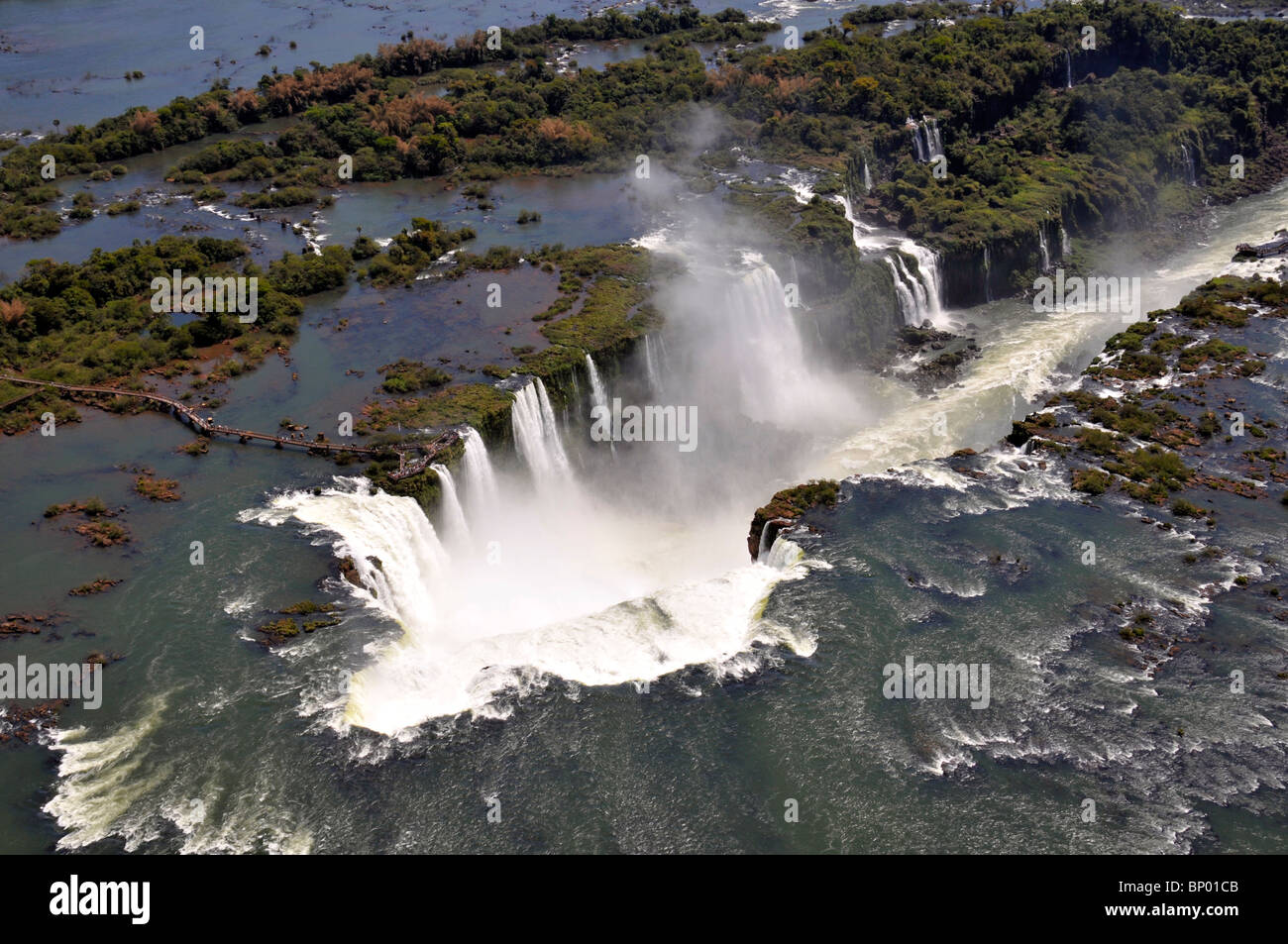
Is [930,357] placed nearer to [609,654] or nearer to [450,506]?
[450,506]

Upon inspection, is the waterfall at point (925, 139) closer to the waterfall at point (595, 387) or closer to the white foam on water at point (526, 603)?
the waterfall at point (595, 387)

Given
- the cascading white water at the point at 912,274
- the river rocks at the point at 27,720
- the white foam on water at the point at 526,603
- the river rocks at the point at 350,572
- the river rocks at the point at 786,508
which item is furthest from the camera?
the cascading white water at the point at 912,274

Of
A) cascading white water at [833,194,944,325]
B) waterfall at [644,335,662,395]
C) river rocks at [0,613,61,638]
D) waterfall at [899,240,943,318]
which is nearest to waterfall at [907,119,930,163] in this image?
cascading white water at [833,194,944,325]

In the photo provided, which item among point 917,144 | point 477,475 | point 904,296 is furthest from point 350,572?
point 917,144

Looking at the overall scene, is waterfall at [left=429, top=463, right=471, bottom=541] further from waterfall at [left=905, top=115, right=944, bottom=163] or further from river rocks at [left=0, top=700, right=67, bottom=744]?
waterfall at [left=905, top=115, right=944, bottom=163]

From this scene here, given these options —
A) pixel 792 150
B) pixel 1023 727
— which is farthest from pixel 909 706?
pixel 792 150

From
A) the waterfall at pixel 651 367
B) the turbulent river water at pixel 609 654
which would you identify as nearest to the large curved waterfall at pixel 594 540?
the turbulent river water at pixel 609 654

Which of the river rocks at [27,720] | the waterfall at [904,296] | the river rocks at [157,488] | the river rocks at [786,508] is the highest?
the waterfall at [904,296]
